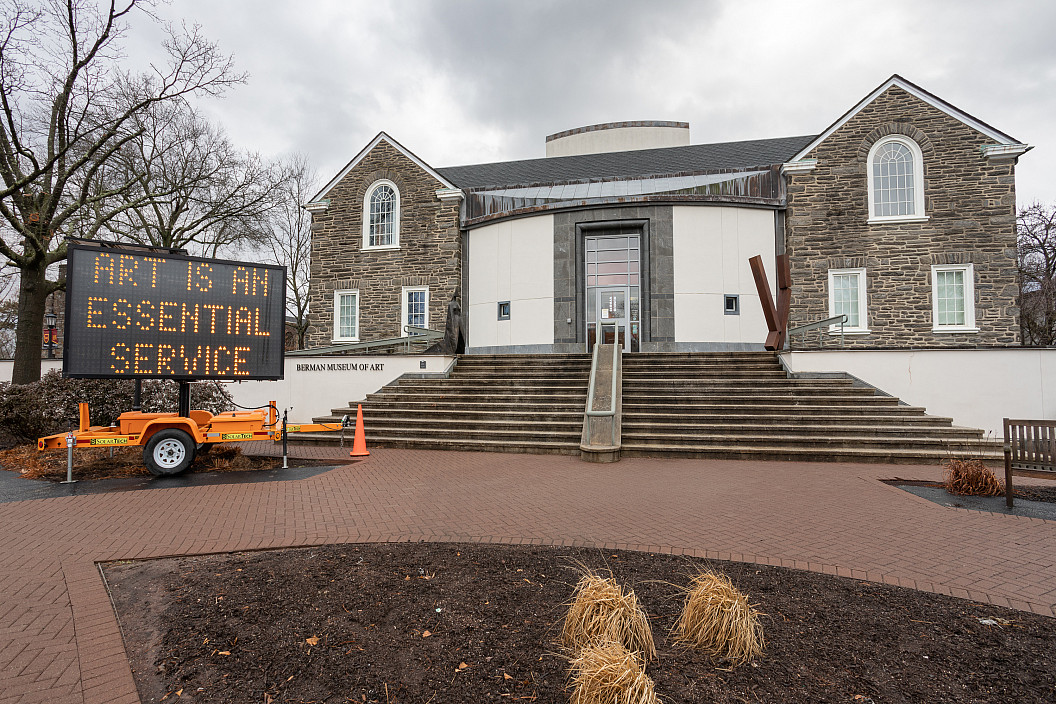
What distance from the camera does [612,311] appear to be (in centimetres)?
1738

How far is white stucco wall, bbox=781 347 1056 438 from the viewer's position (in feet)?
37.6

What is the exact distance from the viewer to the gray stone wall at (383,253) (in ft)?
63.8

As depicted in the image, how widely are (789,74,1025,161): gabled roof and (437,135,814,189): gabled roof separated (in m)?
2.77

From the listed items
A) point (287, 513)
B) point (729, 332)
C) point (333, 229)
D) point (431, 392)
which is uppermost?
point (333, 229)

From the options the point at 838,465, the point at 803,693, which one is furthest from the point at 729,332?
the point at 803,693

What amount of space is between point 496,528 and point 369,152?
18.8 m

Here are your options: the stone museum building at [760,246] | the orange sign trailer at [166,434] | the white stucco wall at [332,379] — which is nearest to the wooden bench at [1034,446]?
the stone museum building at [760,246]

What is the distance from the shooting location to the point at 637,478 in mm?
8109

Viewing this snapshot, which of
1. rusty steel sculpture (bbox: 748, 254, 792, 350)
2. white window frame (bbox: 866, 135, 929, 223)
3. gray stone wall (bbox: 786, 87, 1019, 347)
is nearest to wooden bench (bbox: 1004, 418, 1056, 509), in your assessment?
rusty steel sculpture (bbox: 748, 254, 792, 350)

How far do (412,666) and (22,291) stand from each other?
61.9 feet

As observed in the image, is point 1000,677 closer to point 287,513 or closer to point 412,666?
point 412,666

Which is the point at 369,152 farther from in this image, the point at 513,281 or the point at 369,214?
the point at 513,281

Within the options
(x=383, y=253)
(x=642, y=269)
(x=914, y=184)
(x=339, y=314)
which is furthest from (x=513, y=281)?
(x=914, y=184)

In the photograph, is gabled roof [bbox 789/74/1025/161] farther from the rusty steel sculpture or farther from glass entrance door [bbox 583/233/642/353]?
glass entrance door [bbox 583/233/642/353]
